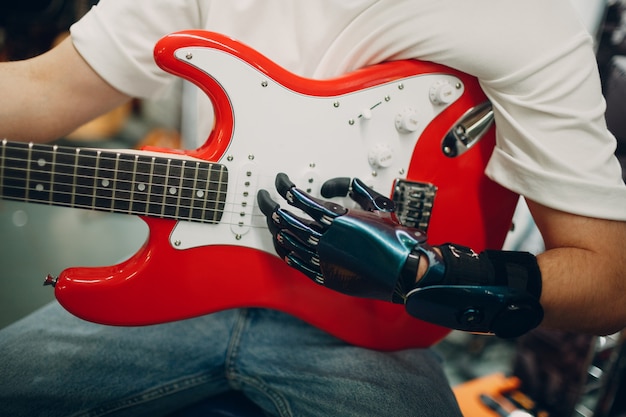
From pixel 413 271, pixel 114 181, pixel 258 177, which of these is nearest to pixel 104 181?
pixel 114 181

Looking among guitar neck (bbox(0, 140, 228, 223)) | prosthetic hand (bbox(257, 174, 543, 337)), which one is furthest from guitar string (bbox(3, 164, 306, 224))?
prosthetic hand (bbox(257, 174, 543, 337))

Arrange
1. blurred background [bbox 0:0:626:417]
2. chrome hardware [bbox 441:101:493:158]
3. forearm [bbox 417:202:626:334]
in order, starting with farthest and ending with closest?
1. blurred background [bbox 0:0:626:417]
2. chrome hardware [bbox 441:101:493:158]
3. forearm [bbox 417:202:626:334]

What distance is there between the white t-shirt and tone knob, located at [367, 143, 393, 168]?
0.18 metres

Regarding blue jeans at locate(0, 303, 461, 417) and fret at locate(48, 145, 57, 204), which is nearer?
fret at locate(48, 145, 57, 204)

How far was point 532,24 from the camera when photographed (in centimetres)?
73

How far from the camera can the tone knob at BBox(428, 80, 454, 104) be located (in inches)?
30.4

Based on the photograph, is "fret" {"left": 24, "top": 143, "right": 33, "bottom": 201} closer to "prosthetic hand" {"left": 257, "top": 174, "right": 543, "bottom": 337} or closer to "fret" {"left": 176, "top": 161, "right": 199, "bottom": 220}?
"fret" {"left": 176, "top": 161, "right": 199, "bottom": 220}

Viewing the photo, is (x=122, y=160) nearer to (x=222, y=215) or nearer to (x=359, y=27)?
(x=222, y=215)

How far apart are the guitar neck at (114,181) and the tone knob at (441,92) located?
1.34 feet

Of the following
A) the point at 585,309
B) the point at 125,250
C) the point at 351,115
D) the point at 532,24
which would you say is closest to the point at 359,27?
the point at 351,115

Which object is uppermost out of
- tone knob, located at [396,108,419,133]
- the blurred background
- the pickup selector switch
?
the pickup selector switch

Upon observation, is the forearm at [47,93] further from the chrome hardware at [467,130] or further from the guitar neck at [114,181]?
the chrome hardware at [467,130]

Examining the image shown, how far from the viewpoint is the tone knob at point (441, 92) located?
771 mm

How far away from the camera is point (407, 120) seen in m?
0.76
